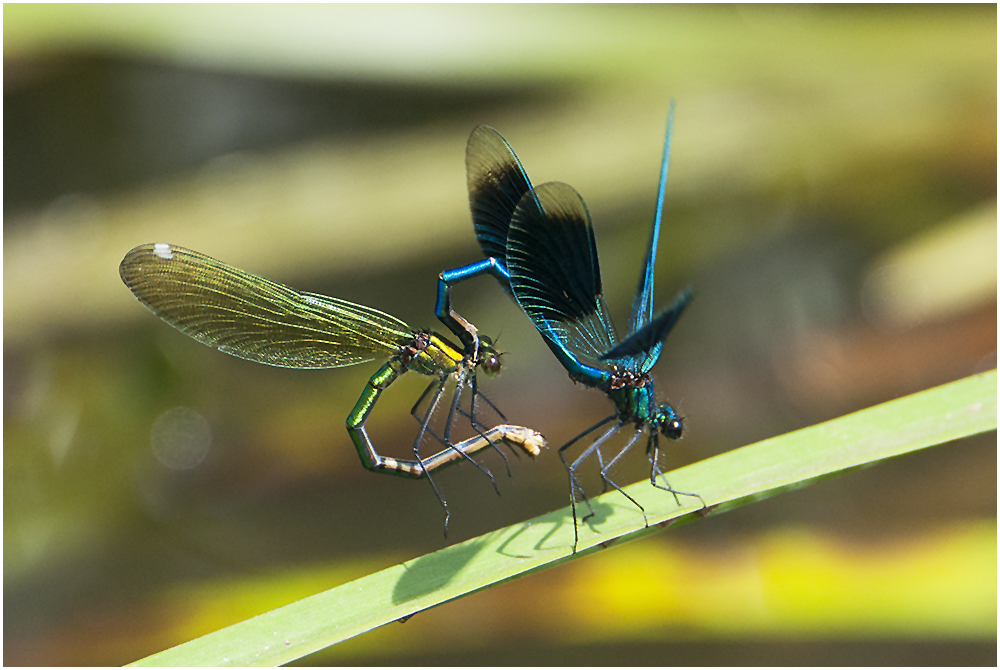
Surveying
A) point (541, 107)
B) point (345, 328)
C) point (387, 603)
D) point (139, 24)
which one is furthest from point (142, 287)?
point (541, 107)

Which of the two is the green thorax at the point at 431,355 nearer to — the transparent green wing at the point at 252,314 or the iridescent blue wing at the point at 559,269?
the transparent green wing at the point at 252,314

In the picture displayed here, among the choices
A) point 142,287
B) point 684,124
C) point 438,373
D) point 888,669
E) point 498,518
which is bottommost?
point 888,669

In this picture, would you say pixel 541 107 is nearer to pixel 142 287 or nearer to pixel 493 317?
pixel 493 317

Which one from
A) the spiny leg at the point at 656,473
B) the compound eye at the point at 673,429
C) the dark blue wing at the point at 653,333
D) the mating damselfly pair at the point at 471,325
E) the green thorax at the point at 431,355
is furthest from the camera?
the compound eye at the point at 673,429

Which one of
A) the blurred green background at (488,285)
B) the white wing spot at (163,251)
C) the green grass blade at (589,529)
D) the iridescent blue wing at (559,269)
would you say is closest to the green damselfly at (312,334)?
the white wing spot at (163,251)

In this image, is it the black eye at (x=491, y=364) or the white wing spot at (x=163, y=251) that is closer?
the white wing spot at (x=163, y=251)

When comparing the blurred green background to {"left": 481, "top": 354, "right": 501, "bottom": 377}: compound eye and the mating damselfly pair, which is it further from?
{"left": 481, "top": 354, "right": 501, "bottom": 377}: compound eye
